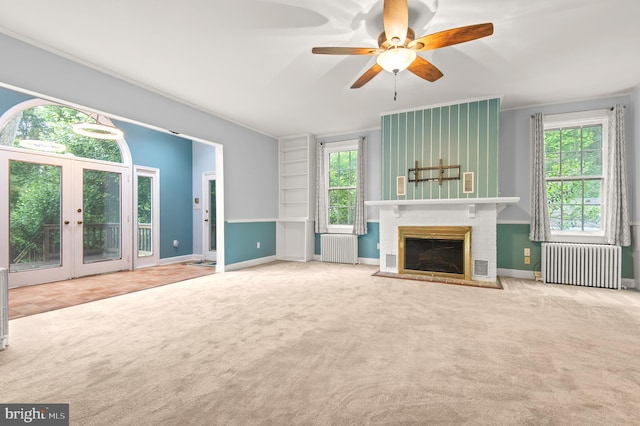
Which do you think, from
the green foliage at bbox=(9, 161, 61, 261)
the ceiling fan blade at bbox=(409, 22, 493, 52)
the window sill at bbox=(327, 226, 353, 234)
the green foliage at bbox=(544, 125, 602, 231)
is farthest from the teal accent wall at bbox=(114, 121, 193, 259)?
the green foliage at bbox=(544, 125, 602, 231)

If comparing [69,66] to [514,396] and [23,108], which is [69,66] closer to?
[23,108]

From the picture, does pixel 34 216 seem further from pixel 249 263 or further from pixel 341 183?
pixel 341 183

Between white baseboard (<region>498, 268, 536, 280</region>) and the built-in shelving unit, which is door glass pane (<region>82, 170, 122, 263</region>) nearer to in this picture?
the built-in shelving unit

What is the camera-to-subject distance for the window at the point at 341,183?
6.14 m

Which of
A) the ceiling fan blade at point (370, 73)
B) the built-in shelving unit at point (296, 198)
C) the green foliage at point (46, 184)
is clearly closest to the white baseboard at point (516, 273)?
the built-in shelving unit at point (296, 198)

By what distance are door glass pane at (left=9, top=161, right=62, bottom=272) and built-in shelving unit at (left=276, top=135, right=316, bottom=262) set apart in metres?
3.81

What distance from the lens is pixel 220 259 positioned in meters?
5.30

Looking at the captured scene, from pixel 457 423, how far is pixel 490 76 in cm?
380

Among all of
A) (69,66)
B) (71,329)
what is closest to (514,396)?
(71,329)

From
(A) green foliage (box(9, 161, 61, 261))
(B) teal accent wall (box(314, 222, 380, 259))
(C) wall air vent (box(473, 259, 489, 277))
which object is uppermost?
(A) green foliage (box(9, 161, 61, 261))

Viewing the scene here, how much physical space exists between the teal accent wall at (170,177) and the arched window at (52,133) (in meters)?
0.36

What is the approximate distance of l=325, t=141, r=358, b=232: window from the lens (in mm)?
6141

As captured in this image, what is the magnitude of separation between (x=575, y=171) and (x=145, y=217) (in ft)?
24.9

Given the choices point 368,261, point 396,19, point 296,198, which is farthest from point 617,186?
point 296,198
